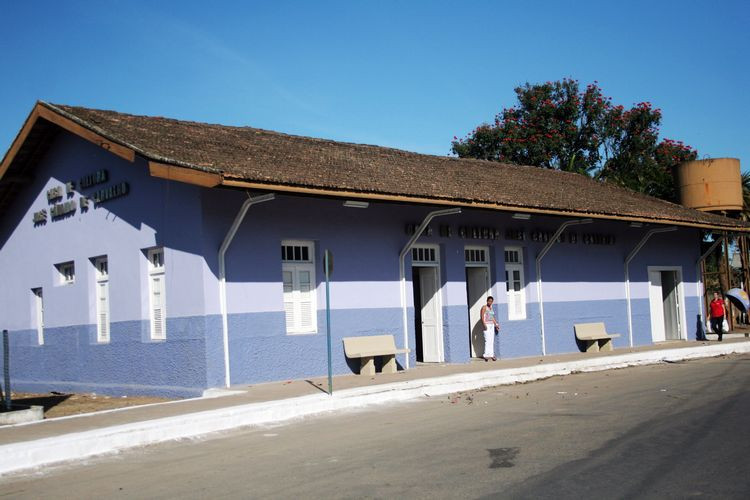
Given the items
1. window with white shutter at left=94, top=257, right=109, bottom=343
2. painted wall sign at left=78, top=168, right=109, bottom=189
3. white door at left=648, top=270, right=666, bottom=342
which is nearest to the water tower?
white door at left=648, top=270, right=666, bottom=342

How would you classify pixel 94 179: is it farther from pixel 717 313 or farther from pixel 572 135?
pixel 572 135

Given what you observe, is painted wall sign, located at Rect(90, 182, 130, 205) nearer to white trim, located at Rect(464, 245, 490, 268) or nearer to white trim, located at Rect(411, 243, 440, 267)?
white trim, located at Rect(411, 243, 440, 267)

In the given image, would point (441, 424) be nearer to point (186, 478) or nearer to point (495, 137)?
point (186, 478)

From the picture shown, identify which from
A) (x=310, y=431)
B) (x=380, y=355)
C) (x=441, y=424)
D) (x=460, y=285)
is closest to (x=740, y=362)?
(x=460, y=285)

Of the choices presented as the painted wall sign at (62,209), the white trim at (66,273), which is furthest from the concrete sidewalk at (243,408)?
the painted wall sign at (62,209)

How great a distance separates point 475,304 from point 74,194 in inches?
382

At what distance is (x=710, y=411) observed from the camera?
9.98 meters

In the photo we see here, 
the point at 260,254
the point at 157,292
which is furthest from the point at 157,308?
the point at 260,254

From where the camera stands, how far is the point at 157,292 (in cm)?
1527

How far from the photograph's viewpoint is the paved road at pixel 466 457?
6.46m

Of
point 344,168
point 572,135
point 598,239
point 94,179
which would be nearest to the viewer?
point 344,168

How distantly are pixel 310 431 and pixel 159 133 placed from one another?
7.93 metres

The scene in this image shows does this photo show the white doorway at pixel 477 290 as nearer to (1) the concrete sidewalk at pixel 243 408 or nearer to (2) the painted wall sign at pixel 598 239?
(1) the concrete sidewalk at pixel 243 408

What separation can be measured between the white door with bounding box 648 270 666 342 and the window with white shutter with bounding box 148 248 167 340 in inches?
593
